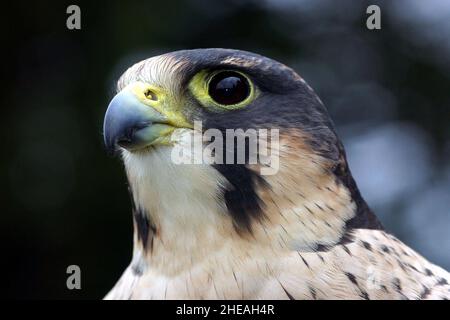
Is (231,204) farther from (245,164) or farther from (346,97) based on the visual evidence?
(346,97)

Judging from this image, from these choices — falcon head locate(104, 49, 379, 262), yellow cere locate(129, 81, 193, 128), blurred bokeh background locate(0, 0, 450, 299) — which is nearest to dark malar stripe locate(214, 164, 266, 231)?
falcon head locate(104, 49, 379, 262)

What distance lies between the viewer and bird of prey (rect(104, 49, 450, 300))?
2.22 meters

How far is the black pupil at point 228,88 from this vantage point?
7.73 feet

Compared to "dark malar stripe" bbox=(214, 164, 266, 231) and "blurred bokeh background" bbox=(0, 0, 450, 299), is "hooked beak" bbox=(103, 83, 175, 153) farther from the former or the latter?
"blurred bokeh background" bbox=(0, 0, 450, 299)

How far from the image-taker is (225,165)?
228 centimetres

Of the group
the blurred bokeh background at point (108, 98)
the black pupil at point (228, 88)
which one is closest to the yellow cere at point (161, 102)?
the black pupil at point (228, 88)

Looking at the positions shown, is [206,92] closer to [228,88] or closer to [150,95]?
[228,88]

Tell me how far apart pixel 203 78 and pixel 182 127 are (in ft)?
0.78

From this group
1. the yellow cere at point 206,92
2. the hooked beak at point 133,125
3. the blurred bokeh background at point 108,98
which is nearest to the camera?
the hooked beak at point 133,125

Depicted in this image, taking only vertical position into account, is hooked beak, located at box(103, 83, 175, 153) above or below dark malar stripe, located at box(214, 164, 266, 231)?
above

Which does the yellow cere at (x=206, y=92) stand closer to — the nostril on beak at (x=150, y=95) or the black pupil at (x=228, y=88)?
the black pupil at (x=228, y=88)

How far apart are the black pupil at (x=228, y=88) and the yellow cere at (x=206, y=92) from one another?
0.01 m

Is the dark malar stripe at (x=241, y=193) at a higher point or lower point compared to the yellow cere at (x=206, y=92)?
lower

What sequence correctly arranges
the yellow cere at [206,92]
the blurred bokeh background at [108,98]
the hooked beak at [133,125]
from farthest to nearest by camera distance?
the blurred bokeh background at [108,98] < the yellow cere at [206,92] < the hooked beak at [133,125]
